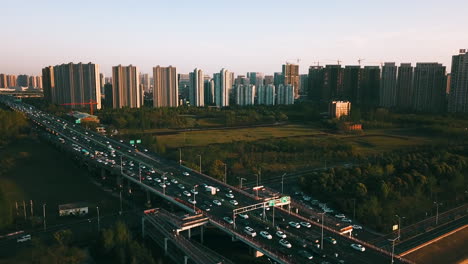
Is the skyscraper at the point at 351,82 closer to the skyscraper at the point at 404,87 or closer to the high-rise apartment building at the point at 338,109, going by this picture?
the skyscraper at the point at 404,87

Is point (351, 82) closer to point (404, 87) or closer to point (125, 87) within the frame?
point (404, 87)

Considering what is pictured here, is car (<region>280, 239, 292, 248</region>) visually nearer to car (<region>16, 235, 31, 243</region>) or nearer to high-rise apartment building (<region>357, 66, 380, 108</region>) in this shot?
car (<region>16, 235, 31, 243</region>)

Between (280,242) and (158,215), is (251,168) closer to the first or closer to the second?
(158,215)

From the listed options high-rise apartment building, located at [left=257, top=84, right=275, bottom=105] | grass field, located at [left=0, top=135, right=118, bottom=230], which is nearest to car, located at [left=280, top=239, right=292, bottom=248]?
grass field, located at [left=0, top=135, right=118, bottom=230]

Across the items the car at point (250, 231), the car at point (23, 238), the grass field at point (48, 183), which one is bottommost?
the car at point (23, 238)

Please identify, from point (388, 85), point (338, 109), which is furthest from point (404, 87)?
point (338, 109)

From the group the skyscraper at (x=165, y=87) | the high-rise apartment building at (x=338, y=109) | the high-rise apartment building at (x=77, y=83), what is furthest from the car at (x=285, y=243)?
the high-rise apartment building at (x=77, y=83)

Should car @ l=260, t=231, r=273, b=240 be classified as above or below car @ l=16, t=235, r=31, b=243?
above

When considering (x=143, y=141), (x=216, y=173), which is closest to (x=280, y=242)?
(x=216, y=173)
